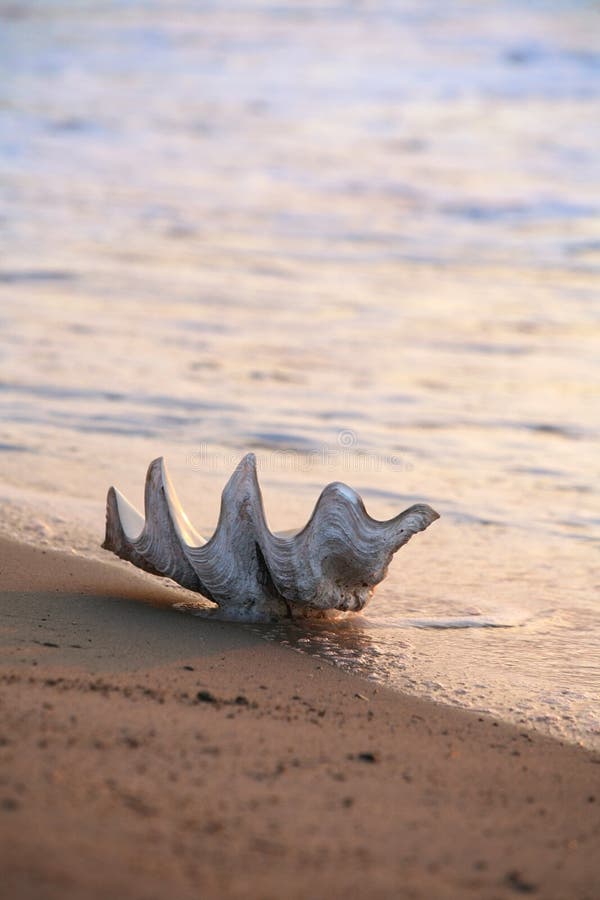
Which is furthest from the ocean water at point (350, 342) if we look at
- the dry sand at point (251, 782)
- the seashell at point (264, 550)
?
the dry sand at point (251, 782)

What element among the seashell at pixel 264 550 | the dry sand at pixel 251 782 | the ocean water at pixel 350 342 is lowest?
the dry sand at pixel 251 782

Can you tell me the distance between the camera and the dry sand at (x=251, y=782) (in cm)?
216

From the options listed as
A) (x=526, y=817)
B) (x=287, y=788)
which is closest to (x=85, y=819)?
(x=287, y=788)

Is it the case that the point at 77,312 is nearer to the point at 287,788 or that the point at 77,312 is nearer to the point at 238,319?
the point at 238,319

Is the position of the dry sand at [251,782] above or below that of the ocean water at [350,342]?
below

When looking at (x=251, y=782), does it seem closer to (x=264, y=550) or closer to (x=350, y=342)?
(x=264, y=550)

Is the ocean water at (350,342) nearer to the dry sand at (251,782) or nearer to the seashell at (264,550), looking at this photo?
the seashell at (264,550)

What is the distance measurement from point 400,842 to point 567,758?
2.89 ft

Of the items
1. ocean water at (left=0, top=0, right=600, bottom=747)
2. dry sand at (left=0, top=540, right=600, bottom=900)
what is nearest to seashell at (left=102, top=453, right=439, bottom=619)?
ocean water at (left=0, top=0, right=600, bottom=747)

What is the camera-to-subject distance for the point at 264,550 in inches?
152

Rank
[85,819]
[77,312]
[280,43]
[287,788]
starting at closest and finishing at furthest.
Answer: [85,819]
[287,788]
[77,312]
[280,43]

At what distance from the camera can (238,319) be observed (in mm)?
8953

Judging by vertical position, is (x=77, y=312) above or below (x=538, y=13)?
below

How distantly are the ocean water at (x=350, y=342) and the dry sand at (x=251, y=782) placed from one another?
1.26 feet
